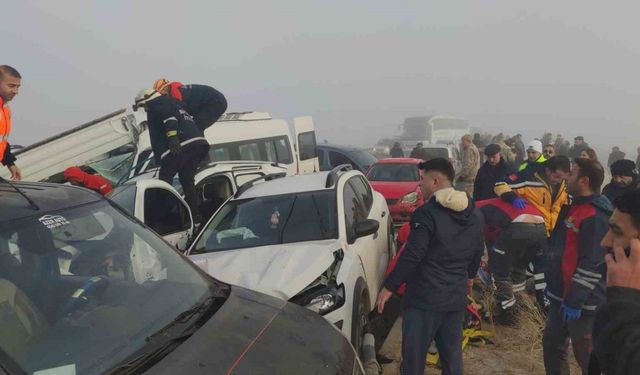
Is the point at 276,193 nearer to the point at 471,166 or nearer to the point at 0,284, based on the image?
the point at 0,284

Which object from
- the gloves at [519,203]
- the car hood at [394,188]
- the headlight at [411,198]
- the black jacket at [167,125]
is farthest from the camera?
the car hood at [394,188]

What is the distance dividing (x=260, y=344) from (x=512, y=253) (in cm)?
374

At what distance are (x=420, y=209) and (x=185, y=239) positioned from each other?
2.88 meters

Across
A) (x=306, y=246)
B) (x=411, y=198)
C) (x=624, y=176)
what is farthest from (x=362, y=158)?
(x=306, y=246)

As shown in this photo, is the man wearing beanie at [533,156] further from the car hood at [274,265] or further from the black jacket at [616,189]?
the car hood at [274,265]

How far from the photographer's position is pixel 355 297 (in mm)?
3756

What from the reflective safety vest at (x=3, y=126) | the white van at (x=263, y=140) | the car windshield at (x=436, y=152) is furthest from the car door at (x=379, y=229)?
the car windshield at (x=436, y=152)

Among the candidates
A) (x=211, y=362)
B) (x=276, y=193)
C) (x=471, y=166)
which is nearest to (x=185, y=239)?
(x=276, y=193)

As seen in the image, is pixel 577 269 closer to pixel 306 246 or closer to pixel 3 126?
pixel 306 246

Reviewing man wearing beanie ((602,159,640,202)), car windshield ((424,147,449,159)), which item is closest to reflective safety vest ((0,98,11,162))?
man wearing beanie ((602,159,640,202))

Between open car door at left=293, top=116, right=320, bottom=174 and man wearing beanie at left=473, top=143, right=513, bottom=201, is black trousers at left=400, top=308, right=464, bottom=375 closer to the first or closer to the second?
man wearing beanie at left=473, top=143, right=513, bottom=201

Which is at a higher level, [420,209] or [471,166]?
[420,209]

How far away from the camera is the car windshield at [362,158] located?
13498mm

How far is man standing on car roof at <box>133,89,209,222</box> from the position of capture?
5.96 metres
